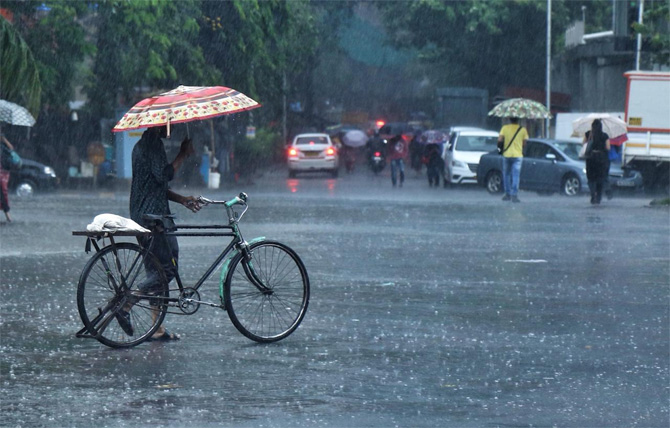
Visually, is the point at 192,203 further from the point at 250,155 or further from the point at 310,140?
the point at 250,155

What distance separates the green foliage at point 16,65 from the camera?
1989 centimetres

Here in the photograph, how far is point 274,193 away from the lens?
31594 millimetres

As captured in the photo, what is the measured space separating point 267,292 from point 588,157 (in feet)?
54.7

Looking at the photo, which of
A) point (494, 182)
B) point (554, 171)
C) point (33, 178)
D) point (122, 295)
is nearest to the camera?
point (122, 295)

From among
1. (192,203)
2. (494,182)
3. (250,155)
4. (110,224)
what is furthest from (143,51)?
(110,224)

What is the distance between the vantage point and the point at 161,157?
901 cm

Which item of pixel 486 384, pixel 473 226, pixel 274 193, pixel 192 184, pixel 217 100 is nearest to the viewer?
pixel 486 384

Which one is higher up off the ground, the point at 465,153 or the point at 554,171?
the point at 465,153

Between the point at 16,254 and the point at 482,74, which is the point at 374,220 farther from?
the point at 482,74

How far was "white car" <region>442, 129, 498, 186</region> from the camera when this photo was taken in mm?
34844

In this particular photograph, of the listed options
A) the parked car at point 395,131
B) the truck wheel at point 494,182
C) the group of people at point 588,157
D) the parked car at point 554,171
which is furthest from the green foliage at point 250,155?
the group of people at point 588,157

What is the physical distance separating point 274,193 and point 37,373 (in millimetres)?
23936

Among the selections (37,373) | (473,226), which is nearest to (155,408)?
(37,373)

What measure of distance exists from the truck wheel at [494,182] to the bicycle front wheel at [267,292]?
23528 millimetres
